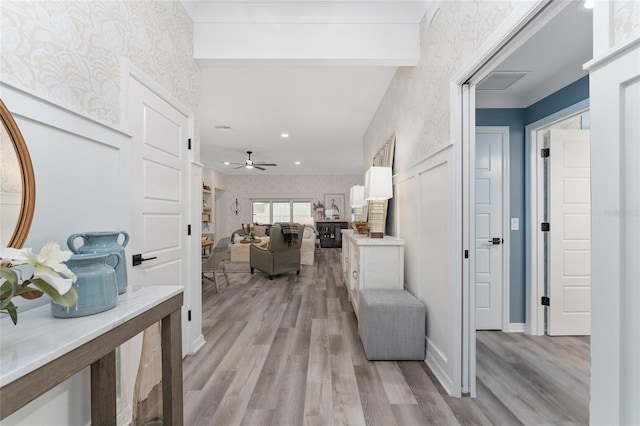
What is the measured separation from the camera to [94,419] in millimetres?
1220

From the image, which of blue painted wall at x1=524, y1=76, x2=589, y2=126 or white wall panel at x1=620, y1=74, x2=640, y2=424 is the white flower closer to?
white wall panel at x1=620, y1=74, x2=640, y2=424

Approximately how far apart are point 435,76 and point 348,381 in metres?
2.35

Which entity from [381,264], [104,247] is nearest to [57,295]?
[104,247]

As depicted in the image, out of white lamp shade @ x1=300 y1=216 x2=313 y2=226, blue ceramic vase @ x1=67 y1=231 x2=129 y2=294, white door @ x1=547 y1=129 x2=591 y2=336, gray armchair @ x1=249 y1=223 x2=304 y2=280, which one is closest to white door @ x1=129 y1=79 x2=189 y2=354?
blue ceramic vase @ x1=67 y1=231 x2=129 y2=294

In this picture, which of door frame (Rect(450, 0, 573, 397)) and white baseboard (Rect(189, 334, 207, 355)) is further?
white baseboard (Rect(189, 334, 207, 355))

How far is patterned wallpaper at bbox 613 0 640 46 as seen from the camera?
765 millimetres

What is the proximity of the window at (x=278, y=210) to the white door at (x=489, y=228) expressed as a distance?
771 cm

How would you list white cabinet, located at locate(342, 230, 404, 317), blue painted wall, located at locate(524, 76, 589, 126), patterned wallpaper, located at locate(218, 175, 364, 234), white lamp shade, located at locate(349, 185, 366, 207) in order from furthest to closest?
patterned wallpaper, located at locate(218, 175, 364, 234) → white lamp shade, located at locate(349, 185, 366, 207) → white cabinet, located at locate(342, 230, 404, 317) → blue painted wall, located at locate(524, 76, 589, 126)

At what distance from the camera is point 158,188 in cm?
192

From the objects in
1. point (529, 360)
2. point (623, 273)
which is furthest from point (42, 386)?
point (529, 360)

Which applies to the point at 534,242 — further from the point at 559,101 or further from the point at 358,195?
the point at 358,195

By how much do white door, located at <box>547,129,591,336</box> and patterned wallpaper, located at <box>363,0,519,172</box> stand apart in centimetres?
148

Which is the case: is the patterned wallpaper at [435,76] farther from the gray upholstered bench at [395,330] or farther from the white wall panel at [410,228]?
the gray upholstered bench at [395,330]

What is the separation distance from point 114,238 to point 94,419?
0.82 meters
